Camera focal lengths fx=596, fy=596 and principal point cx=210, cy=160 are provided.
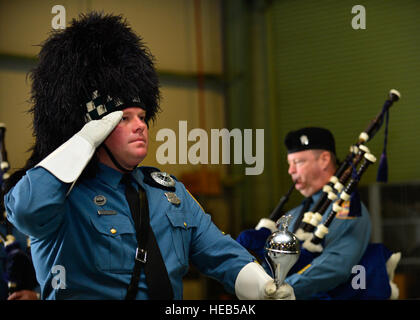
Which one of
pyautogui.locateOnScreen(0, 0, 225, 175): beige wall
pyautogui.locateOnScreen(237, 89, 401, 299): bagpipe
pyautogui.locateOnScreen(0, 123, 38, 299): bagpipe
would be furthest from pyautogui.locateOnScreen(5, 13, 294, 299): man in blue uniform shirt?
pyautogui.locateOnScreen(0, 123, 38, 299): bagpipe

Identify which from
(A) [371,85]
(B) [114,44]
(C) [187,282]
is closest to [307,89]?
(A) [371,85]

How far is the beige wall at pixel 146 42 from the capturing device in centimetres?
191

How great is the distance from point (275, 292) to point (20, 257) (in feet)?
4.67

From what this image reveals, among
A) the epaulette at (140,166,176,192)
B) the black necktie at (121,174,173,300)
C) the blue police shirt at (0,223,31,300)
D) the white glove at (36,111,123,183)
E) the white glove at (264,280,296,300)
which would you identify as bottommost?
the blue police shirt at (0,223,31,300)

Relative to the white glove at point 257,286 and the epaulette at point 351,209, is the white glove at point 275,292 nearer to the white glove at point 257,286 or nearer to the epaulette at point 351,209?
the white glove at point 257,286

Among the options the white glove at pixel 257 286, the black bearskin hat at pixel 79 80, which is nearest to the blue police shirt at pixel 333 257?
the white glove at pixel 257 286

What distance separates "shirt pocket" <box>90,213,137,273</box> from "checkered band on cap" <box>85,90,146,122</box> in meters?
0.26

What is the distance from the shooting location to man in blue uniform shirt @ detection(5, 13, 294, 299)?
4.51 feet

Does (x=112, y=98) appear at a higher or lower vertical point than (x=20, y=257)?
higher

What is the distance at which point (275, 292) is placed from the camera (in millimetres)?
1488

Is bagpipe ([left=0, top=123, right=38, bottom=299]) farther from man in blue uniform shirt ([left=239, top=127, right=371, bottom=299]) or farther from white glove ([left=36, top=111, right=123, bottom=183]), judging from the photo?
white glove ([left=36, top=111, right=123, bottom=183])

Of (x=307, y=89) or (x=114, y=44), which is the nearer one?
(x=114, y=44)

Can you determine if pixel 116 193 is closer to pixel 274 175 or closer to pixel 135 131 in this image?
pixel 135 131

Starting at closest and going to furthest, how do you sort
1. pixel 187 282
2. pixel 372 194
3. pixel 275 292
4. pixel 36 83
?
1. pixel 275 292
2. pixel 36 83
3. pixel 187 282
4. pixel 372 194
